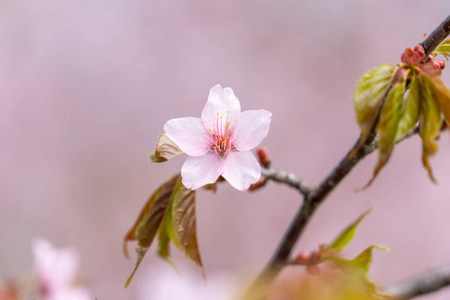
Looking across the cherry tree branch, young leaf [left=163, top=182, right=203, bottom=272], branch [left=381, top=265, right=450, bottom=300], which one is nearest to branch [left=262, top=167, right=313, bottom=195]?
the cherry tree branch

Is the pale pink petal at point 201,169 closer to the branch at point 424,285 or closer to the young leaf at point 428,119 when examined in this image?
the young leaf at point 428,119

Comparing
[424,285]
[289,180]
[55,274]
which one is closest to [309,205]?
[289,180]

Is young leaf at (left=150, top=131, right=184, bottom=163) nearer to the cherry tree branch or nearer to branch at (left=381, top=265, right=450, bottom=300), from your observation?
the cherry tree branch

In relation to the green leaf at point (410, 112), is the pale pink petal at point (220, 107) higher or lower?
higher

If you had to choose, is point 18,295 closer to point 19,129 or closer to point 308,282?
point 308,282

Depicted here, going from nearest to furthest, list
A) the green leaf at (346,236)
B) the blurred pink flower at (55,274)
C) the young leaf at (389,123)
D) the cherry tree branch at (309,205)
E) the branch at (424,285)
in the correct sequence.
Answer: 1. the young leaf at (389,123)
2. the cherry tree branch at (309,205)
3. the green leaf at (346,236)
4. the branch at (424,285)
5. the blurred pink flower at (55,274)

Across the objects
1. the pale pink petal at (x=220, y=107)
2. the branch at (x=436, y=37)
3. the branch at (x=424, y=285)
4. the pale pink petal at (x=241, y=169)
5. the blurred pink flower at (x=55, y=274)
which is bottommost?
the branch at (x=424, y=285)

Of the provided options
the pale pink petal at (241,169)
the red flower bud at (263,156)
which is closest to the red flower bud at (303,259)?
the red flower bud at (263,156)

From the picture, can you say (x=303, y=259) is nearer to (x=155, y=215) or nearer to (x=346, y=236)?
(x=346, y=236)
